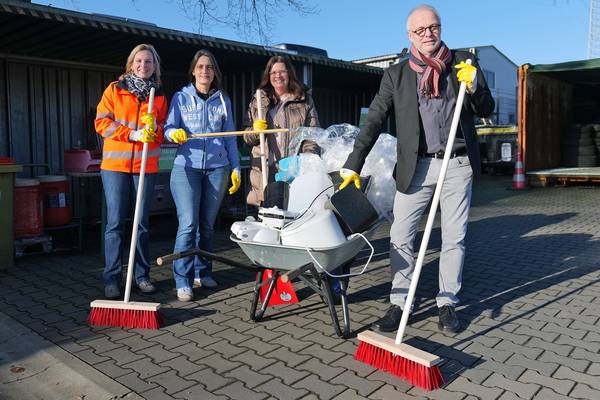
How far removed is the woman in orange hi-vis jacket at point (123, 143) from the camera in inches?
159

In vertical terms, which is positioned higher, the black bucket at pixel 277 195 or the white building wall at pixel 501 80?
the white building wall at pixel 501 80

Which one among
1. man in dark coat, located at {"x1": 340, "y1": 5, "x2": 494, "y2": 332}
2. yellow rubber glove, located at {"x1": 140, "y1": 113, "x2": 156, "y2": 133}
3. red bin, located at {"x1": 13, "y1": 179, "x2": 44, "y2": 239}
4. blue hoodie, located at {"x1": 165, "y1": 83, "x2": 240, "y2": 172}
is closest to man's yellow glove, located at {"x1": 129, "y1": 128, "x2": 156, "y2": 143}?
yellow rubber glove, located at {"x1": 140, "y1": 113, "x2": 156, "y2": 133}

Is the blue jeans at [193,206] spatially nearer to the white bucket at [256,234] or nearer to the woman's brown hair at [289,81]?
the woman's brown hair at [289,81]

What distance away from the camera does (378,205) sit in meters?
3.99

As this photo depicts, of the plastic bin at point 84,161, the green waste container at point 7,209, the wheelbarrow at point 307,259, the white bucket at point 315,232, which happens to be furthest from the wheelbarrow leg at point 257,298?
the plastic bin at point 84,161

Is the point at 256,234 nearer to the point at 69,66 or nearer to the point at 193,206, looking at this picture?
the point at 193,206

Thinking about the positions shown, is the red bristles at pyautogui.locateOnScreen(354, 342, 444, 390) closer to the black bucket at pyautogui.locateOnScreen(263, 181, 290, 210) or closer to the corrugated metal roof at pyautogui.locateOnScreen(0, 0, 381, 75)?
the black bucket at pyautogui.locateOnScreen(263, 181, 290, 210)

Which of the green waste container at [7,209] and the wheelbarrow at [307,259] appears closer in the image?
the wheelbarrow at [307,259]

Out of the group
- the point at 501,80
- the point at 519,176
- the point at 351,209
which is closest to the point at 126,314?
the point at 351,209

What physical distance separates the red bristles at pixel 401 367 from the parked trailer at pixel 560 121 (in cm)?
1028

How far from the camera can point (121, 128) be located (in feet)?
13.0

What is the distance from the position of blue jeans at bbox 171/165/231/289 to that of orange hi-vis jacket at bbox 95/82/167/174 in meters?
0.30

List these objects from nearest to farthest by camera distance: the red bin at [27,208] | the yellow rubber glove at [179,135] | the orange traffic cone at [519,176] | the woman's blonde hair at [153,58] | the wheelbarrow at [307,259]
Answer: the wheelbarrow at [307,259]
the yellow rubber glove at [179,135]
the woman's blonde hair at [153,58]
the red bin at [27,208]
the orange traffic cone at [519,176]

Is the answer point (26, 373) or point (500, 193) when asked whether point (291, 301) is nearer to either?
point (26, 373)
